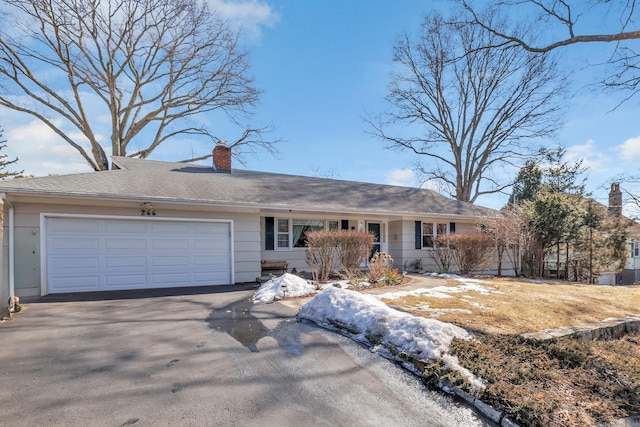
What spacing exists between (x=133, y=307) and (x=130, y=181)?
442cm

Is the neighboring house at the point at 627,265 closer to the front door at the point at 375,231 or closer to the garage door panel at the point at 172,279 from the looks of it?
the front door at the point at 375,231

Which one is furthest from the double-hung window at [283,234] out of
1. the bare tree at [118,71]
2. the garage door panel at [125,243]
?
the bare tree at [118,71]

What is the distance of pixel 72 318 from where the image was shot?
5496mm

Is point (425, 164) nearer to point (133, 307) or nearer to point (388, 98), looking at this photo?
point (388, 98)

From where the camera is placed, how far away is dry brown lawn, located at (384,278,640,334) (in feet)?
15.7

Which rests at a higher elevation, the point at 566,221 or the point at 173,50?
the point at 173,50

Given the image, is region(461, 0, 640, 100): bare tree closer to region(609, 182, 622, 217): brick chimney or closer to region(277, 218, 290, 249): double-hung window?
region(277, 218, 290, 249): double-hung window

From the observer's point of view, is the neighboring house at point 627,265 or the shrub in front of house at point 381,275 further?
the neighboring house at point 627,265

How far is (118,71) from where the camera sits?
1712 centimetres

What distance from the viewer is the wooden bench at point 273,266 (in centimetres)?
1066

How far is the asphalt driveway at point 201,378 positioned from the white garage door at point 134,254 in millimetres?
2825

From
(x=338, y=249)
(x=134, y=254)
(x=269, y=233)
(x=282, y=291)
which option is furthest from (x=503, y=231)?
(x=134, y=254)

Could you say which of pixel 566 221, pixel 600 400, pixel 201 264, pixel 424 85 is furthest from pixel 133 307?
pixel 424 85

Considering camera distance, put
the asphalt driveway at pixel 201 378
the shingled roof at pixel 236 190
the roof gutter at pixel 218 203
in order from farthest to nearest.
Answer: the shingled roof at pixel 236 190, the roof gutter at pixel 218 203, the asphalt driveway at pixel 201 378
